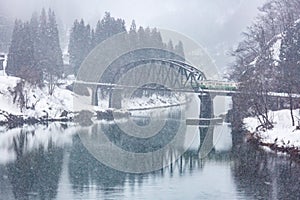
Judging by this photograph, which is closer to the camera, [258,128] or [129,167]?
[129,167]

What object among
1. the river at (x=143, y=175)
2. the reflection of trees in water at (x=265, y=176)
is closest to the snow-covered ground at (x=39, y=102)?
the river at (x=143, y=175)

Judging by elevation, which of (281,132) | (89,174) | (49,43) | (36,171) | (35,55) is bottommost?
(89,174)

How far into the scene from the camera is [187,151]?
44719 millimetres

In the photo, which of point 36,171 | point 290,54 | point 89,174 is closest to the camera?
point 89,174

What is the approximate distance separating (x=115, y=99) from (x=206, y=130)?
32.1 meters

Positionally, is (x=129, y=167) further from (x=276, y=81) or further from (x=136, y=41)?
(x=136, y=41)

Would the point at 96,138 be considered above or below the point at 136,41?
below

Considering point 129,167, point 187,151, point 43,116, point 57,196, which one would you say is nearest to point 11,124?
point 43,116

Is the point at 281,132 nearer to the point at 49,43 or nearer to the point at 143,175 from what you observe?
Answer: the point at 143,175

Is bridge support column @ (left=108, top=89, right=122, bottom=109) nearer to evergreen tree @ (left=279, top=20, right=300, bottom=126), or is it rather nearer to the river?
evergreen tree @ (left=279, top=20, right=300, bottom=126)

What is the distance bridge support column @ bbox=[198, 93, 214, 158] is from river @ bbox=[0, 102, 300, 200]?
0.70 metres

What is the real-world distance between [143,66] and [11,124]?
36306 millimetres

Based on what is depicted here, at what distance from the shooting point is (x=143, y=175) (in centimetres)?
3228

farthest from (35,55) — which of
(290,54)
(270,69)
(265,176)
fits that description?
(265,176)
